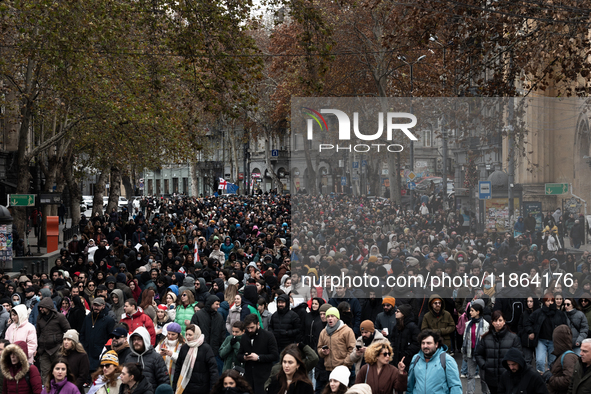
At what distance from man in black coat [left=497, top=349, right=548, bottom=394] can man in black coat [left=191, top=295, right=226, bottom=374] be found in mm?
3884

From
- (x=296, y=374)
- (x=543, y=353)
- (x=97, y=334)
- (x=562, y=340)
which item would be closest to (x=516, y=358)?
(x=562, y=340)

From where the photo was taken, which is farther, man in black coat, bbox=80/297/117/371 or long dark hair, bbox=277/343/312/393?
man in black coat, bbox=80/297/117/371

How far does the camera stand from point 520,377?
267 inches

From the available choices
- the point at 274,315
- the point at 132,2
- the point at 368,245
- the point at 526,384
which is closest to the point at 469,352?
the point at 274,315

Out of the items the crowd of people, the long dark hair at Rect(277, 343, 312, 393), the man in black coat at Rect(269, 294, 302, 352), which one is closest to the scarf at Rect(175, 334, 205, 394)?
the crowd of people

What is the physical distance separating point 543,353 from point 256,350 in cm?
408

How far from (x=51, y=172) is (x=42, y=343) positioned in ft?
70.8

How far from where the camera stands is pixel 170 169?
10038cm

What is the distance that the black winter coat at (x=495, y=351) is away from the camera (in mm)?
8234

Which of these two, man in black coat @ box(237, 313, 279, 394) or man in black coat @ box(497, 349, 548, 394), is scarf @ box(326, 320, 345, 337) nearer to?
man in black coat @ box(237, 313, 279, 394)

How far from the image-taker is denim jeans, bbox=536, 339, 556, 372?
995 centimetres

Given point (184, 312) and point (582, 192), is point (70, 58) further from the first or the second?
point (582, 192)

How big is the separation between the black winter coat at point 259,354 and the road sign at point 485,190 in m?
4.61

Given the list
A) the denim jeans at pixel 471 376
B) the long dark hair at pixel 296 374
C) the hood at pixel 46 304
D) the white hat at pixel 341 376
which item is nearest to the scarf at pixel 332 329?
the denim jeans at pixel 471 376
